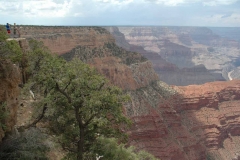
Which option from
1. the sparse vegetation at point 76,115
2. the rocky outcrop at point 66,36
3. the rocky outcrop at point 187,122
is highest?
the rocky outcrop at point 66,36

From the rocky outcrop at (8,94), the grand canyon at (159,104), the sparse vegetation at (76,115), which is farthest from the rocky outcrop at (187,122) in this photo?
the rocky outcrop at (8,94)

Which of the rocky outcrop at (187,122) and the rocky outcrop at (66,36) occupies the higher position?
the rocky outcrop at (66,36)

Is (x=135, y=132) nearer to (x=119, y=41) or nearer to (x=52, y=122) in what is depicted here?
(x=52, y=122)

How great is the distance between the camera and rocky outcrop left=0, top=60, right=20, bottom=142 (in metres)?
10.5

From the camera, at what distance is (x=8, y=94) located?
11.0 metres

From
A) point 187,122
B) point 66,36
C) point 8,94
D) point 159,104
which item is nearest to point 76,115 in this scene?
point 8,94

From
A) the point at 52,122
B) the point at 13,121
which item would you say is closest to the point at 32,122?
the point at 52,122

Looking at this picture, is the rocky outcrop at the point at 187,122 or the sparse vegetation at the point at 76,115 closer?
the sparse vegetation at the point at 76,115

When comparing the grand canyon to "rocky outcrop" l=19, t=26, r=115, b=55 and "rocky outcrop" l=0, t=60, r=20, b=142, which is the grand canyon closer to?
"rocky outcrop" l=19, t=26, r=115, b=55

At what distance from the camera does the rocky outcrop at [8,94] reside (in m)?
10.5

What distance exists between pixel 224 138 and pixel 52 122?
138 ft

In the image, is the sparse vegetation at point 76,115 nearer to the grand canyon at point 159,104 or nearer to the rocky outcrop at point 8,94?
the rocky outcrop at point 8,94

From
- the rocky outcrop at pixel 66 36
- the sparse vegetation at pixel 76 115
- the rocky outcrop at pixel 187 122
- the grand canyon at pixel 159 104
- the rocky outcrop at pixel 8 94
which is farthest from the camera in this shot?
the rocky outcrop at pixel 66 36

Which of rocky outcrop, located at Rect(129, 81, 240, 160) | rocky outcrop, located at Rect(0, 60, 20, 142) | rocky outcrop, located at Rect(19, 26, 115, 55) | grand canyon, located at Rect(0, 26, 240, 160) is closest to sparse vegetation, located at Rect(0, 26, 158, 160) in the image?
rocky outcrop, located at Rect(0, 60, 20, 142)
